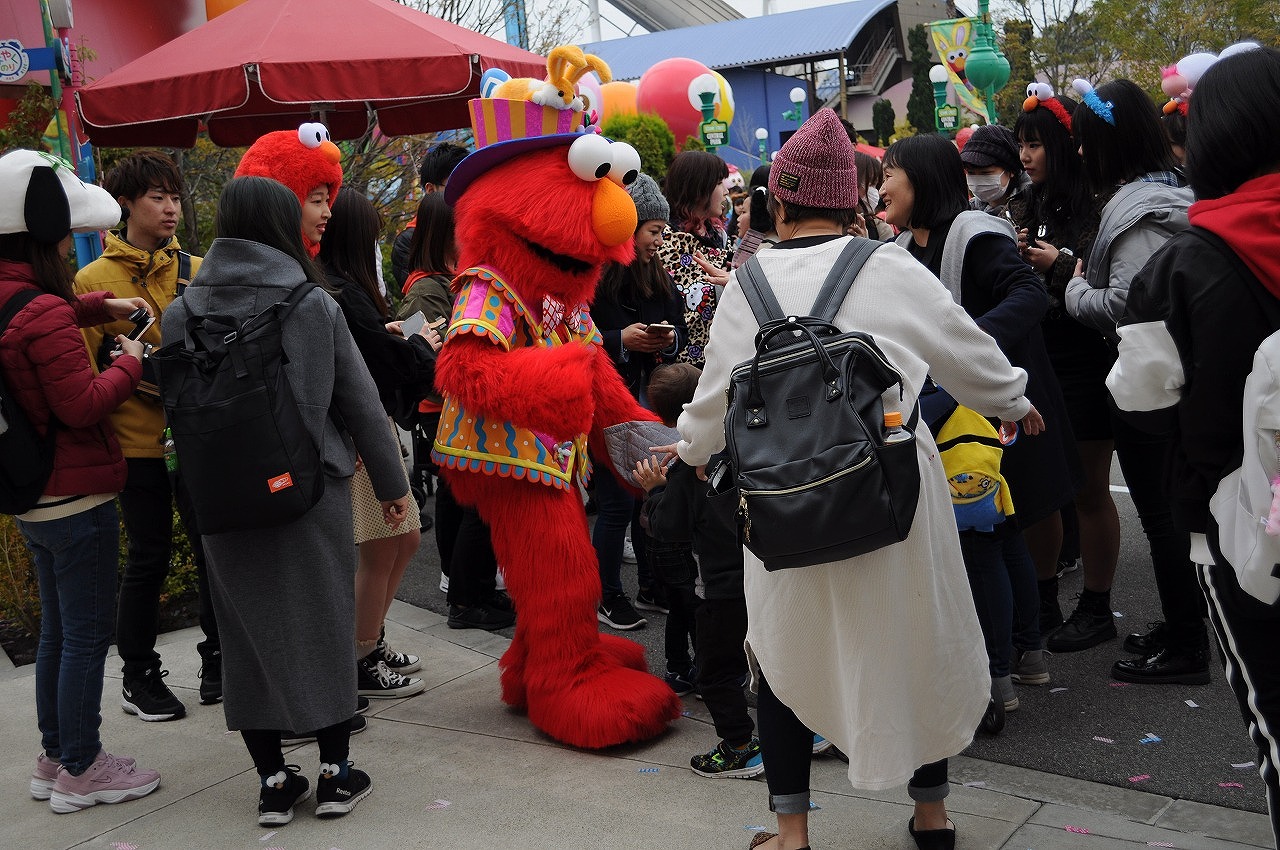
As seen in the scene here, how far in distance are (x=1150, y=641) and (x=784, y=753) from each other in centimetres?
204

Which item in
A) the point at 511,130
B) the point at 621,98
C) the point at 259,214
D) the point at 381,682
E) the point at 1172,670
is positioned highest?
the point at 621,98

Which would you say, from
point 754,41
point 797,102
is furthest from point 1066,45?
point 754,41

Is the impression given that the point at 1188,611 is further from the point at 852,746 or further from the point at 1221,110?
the point at 1221,110

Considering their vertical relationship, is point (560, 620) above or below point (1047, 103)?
below

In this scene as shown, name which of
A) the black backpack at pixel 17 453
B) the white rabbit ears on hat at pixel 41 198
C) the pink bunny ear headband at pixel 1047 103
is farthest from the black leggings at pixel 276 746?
the pink bunny ear headband at pixel 1047 103

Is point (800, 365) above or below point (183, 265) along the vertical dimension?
below

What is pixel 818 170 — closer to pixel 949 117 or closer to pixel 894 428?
pixel 894 428

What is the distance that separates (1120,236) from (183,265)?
3.39 meters

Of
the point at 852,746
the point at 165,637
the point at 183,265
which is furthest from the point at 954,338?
the point at 165,637

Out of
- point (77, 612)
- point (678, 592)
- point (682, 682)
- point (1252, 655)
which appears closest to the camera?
point (1252, 655)

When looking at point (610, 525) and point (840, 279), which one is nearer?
point (840, 279)

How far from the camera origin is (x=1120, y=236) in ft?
12.8

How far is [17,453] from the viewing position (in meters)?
3.49

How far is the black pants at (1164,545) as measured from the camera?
4129 mm
